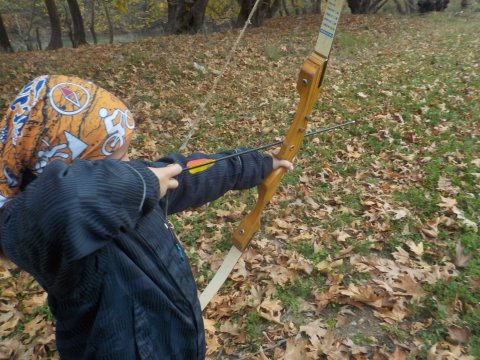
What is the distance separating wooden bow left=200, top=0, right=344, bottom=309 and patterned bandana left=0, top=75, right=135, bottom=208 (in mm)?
1085

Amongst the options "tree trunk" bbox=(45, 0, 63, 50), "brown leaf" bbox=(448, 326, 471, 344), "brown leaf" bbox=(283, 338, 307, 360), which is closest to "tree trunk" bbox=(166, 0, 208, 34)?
"tree trunk" bbox=(45, 0, 63, 50)

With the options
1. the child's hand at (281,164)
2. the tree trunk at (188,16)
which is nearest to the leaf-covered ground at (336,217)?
the child's hand at (281,164)

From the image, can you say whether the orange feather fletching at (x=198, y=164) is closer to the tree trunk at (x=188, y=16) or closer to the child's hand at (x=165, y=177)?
the child's hand at (x=165, y=177)

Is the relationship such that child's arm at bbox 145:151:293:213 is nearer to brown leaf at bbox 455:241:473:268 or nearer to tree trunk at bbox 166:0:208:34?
brown leaf at bbox 455:241:473:268

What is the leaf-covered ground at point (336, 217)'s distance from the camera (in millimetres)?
2510

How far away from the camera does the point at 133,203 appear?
1.05m

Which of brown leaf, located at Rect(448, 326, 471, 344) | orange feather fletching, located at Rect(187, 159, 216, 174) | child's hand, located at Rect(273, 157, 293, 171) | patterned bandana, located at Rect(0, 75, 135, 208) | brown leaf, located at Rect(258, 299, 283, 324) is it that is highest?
patterned bandana, located at Rect(0, 75, 135, 208)

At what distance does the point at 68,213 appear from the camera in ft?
3.01

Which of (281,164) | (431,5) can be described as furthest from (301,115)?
(431,5)

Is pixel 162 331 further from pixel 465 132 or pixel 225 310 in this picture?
pixel 465 132

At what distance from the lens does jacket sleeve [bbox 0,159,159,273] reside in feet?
3.02

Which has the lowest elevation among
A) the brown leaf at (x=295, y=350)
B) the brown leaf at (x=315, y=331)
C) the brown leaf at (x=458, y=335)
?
the brown leaf at (x=295, y=350)

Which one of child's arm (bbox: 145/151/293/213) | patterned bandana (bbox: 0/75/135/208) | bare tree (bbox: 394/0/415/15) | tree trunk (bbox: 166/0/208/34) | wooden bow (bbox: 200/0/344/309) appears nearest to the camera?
patterned bandana (bbox: 0/75/135/208)

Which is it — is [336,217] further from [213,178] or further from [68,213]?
[68,213]
